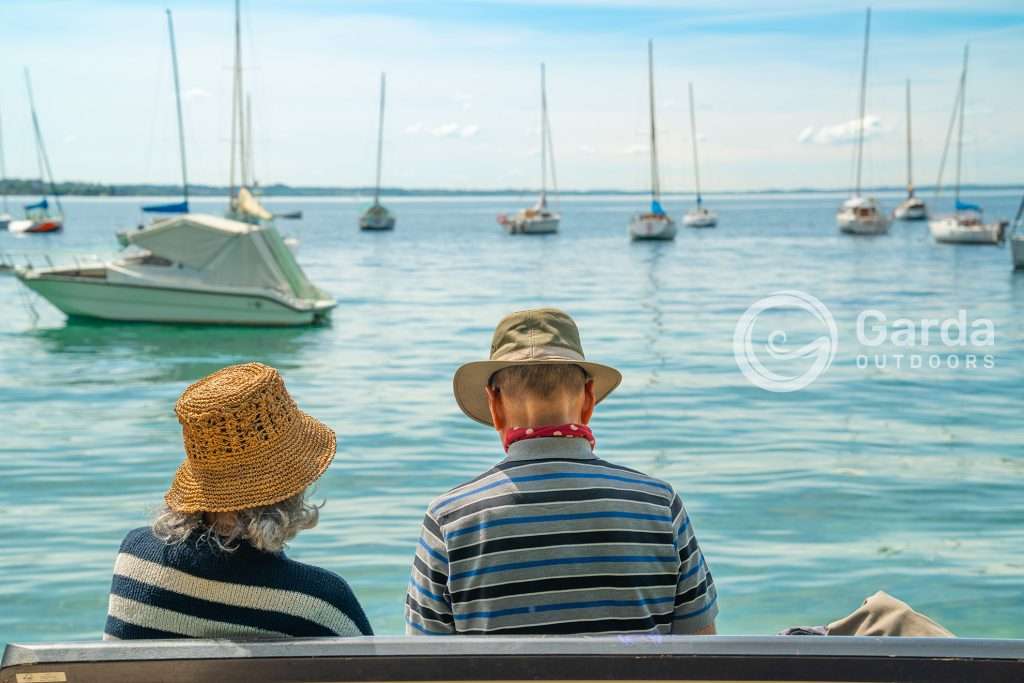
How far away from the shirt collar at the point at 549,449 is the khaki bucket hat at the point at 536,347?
16cm

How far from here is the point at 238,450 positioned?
88.3 inches

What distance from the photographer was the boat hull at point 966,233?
2008 inches

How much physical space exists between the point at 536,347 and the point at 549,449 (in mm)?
221

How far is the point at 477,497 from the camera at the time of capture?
2.37 metres

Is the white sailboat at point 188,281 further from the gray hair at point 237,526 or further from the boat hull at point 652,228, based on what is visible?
the boat hull at point 652,228

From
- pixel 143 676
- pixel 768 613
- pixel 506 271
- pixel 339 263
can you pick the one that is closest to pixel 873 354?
pixel 768 613

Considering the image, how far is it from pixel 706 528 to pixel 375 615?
257 centimetres

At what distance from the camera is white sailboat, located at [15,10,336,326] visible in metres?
20.1

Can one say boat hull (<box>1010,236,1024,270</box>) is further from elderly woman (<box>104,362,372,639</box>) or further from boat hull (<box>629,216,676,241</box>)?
elderly woman (<box>104,362,372,639</box>)

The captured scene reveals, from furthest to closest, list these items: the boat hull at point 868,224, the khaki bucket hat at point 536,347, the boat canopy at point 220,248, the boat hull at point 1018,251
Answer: the boat hull at point 868,224, the boat hull at point 1018,251, the boat canopy at point 220,248, the khaki bucket hat at point 536,347

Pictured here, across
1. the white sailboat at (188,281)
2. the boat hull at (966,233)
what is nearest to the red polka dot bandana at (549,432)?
the white sailboat at (188,281)

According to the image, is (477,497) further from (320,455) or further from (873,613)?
(873,613)

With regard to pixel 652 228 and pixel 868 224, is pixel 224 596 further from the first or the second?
pixel 868 224

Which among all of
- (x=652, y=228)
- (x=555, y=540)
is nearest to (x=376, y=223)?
(x=652, y=228)
